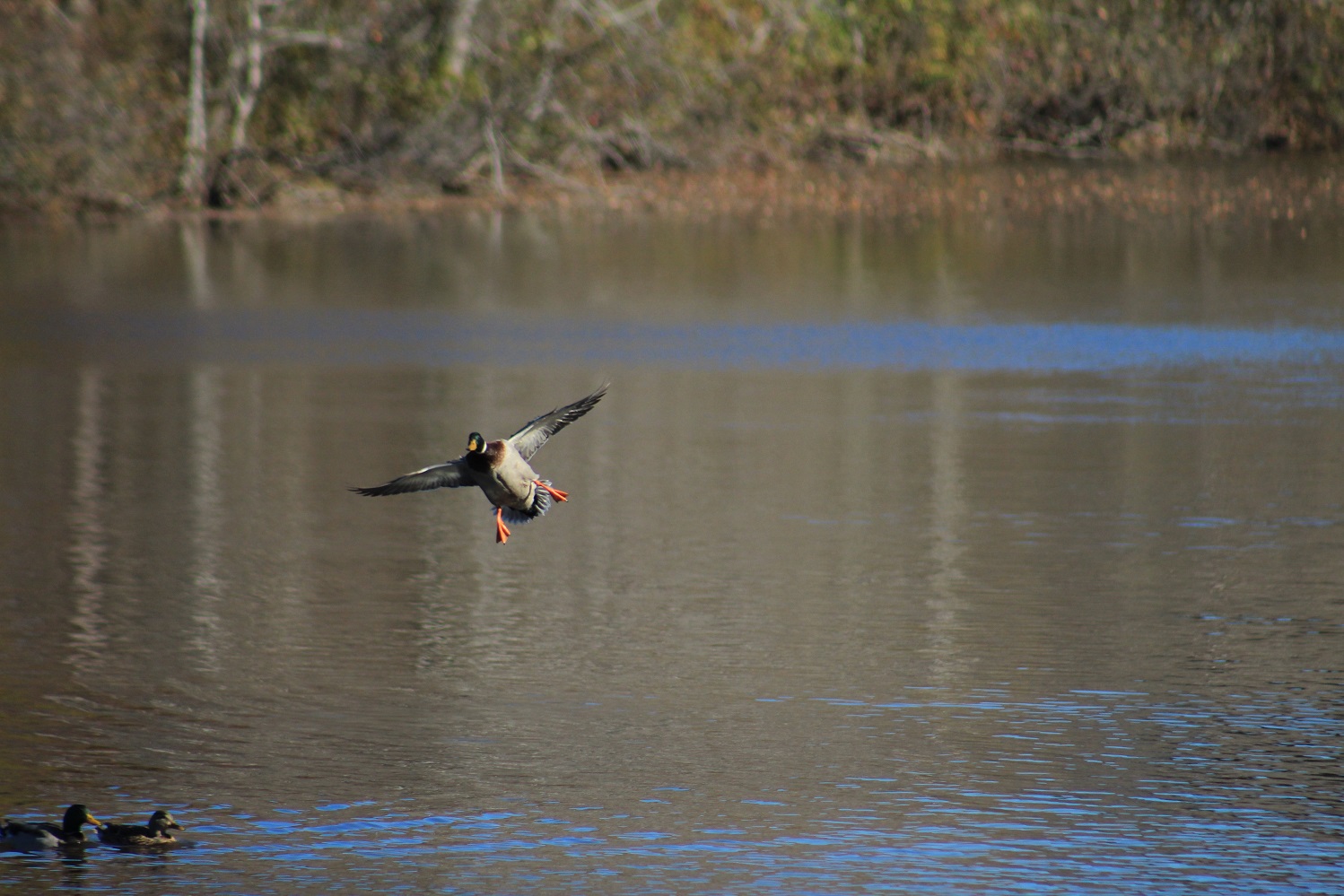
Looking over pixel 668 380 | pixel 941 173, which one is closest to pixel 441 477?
pixel 668 380

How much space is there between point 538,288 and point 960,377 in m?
7.25

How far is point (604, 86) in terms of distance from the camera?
117 feet

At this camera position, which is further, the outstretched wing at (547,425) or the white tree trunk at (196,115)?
the white tree trunk at (196,115)

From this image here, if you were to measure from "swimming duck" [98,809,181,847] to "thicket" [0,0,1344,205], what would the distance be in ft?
78.0

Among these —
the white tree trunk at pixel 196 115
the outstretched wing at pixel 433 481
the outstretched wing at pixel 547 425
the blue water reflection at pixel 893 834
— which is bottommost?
the blue water reflection at pixel 893 834

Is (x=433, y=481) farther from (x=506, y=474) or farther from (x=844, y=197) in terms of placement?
(x=844, y=197)

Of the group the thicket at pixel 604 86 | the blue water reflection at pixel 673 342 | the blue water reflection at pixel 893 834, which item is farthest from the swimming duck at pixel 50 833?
the thicket at pixel 604 86

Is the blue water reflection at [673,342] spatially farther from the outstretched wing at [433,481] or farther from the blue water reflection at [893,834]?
the outstretched wing at [433,481]

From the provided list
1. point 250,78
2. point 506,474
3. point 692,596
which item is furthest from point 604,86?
point 506,474

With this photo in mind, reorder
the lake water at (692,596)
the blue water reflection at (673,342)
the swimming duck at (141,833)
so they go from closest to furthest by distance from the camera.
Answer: the swimming duck at (141,833), the lake water at (692,596), the blue water reflection at (673,342)

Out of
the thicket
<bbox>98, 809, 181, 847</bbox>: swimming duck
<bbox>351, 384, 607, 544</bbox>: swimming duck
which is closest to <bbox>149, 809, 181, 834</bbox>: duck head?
<bbox>98, 809, 181, 847</bbox>: swimming duck

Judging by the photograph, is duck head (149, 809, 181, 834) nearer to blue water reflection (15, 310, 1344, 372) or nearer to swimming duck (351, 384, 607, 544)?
swimming duck (351, 384, 607, 544)

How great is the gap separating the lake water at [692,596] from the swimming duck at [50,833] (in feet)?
0.29

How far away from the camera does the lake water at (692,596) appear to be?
8852 millimetres
